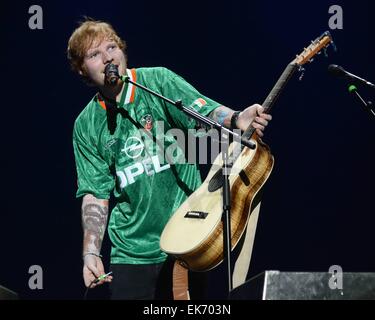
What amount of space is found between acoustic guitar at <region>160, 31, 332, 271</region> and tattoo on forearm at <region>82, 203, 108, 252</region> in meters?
0.41

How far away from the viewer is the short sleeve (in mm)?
3695

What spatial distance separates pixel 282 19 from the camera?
16.2 ft

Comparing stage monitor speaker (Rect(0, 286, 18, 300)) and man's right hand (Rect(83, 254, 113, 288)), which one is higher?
stage monitor speaker (Rect(0, 286, 18, 300))

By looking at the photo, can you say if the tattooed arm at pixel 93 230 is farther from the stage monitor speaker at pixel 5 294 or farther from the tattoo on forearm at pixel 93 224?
the stage monitor speaker at pixel 5 294

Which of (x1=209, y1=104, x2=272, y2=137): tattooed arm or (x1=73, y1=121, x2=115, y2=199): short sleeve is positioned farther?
(x1=73, y1=121, x2=115, y2=199): short sleeve

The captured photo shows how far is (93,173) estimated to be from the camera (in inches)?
145

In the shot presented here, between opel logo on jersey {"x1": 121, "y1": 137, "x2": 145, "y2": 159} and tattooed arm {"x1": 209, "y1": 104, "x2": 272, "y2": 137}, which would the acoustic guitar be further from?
opel logo on jersey {"x1": 121, "y1": 137, "x2": 145, "y2": 159}

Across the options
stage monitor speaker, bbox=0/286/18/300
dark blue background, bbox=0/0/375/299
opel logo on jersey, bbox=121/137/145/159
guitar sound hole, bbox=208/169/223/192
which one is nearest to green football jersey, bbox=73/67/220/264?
opel logo on jersey, bbox=121/137/145/159

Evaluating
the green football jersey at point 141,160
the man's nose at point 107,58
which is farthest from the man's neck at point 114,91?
the man's nose at point 107,58

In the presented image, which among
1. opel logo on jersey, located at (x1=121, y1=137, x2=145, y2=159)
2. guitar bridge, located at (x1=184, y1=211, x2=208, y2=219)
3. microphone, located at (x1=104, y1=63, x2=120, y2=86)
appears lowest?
guitar bridge, located at (x1=184, y1=211, x2=208, y2=219)

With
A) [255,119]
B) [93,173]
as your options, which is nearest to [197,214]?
[255,119]

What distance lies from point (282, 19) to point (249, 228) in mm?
2068
